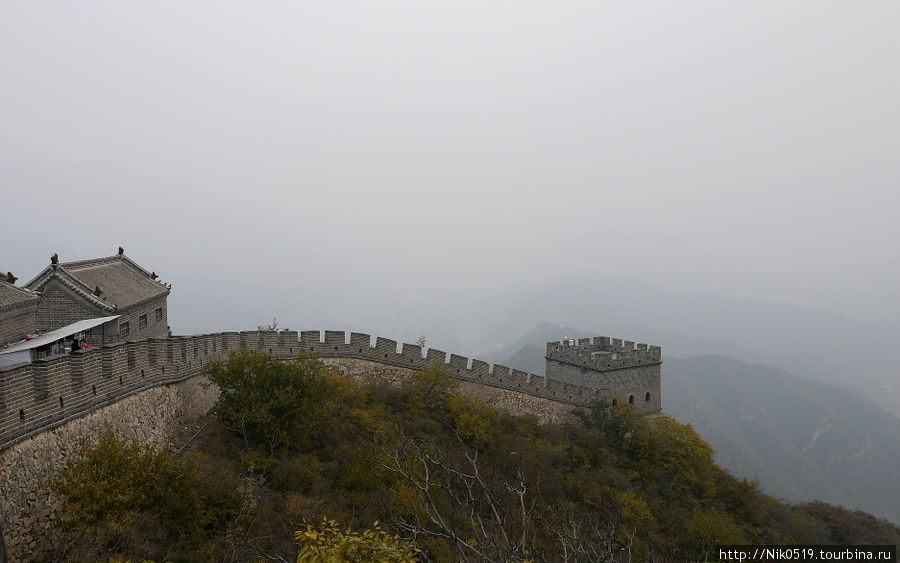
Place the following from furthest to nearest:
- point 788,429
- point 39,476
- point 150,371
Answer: point 788,429
point 150,371
point 39,476

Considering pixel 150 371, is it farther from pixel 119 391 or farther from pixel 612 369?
pixel 612 369

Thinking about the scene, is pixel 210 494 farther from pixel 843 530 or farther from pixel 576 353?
pixel 843 530

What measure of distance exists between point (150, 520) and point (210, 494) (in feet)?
3.79

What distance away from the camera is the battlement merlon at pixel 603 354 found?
17938 mm

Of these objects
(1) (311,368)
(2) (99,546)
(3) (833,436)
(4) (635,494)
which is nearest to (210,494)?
(2) (99,546)

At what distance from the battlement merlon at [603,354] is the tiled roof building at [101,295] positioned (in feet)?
47.0

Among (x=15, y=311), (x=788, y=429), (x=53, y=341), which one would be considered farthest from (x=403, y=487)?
(x=788, y=429)

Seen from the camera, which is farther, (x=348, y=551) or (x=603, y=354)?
(x=603, y=354)

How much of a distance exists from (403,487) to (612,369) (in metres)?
11.8

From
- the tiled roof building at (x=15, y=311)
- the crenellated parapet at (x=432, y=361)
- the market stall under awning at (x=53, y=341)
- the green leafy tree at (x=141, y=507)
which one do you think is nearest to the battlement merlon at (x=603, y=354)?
the crenellated parapet at (x=432, y=361)

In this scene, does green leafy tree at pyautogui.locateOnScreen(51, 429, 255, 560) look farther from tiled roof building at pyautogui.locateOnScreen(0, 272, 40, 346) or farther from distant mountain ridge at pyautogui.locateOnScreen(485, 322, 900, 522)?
distant mountain ridge at pyautogui.locateOnScreen(485, 322, 900, 522)

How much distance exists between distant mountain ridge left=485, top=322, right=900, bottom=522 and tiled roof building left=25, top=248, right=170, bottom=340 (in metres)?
72.2

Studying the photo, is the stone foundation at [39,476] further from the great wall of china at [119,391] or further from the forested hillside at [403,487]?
the forested hillside at [403,487]

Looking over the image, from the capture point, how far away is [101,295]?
12.2 meters
